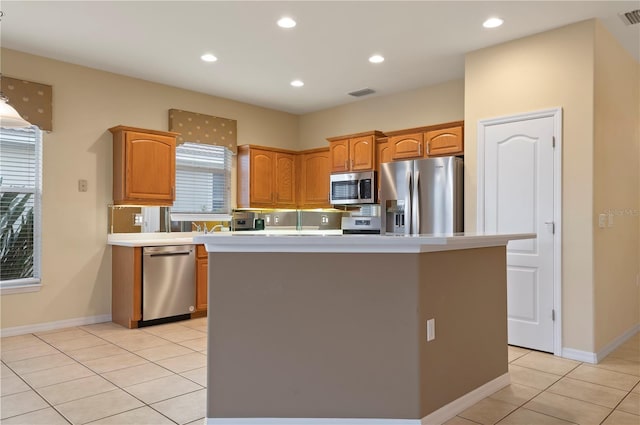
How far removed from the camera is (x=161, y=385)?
3.10 metres

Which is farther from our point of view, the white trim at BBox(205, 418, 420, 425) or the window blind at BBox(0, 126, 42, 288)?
the window blind at BBox(0, 126, 42, 288)

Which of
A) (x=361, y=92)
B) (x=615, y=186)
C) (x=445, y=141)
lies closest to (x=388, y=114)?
(x=361, y=92)

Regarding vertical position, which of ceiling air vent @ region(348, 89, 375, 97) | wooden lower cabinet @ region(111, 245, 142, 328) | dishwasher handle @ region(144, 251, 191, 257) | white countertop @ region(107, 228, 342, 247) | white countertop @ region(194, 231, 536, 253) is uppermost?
ceiling air vent @ region(348, 89, 375, 97)

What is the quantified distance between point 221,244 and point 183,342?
226cm

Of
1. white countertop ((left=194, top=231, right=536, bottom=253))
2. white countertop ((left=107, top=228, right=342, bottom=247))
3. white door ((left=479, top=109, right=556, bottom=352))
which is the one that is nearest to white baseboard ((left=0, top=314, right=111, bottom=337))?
white countertop ((left=107, top=228, right=342, bottom=247))

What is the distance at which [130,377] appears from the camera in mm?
3262

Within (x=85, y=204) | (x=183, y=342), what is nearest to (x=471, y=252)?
(x=183, y=342)

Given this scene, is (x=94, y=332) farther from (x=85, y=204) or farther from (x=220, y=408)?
(x=220, y=408)

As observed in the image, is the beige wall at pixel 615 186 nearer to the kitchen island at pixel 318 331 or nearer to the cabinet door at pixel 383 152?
the kitchen island at pixel 318 331

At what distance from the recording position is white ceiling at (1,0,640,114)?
11.6 feet

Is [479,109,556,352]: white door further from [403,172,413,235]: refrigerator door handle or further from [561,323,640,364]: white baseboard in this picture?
[403,172,413,235]: refrigerator door handle

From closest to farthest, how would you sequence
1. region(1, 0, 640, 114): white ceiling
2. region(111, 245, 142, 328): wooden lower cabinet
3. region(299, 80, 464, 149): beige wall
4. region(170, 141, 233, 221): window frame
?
region(1, 0, 640, 114): white ceiling < region(111, 245, 142, 328): wooden lower cabinet < region(299, 80, 464, 149): beige wall < region(170, 141, 233, 221): window frame

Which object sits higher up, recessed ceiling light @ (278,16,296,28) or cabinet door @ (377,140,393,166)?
recessed ceiling light @ (278,16,296,28)

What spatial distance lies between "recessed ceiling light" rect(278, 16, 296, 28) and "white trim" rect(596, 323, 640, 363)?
3624 mm
